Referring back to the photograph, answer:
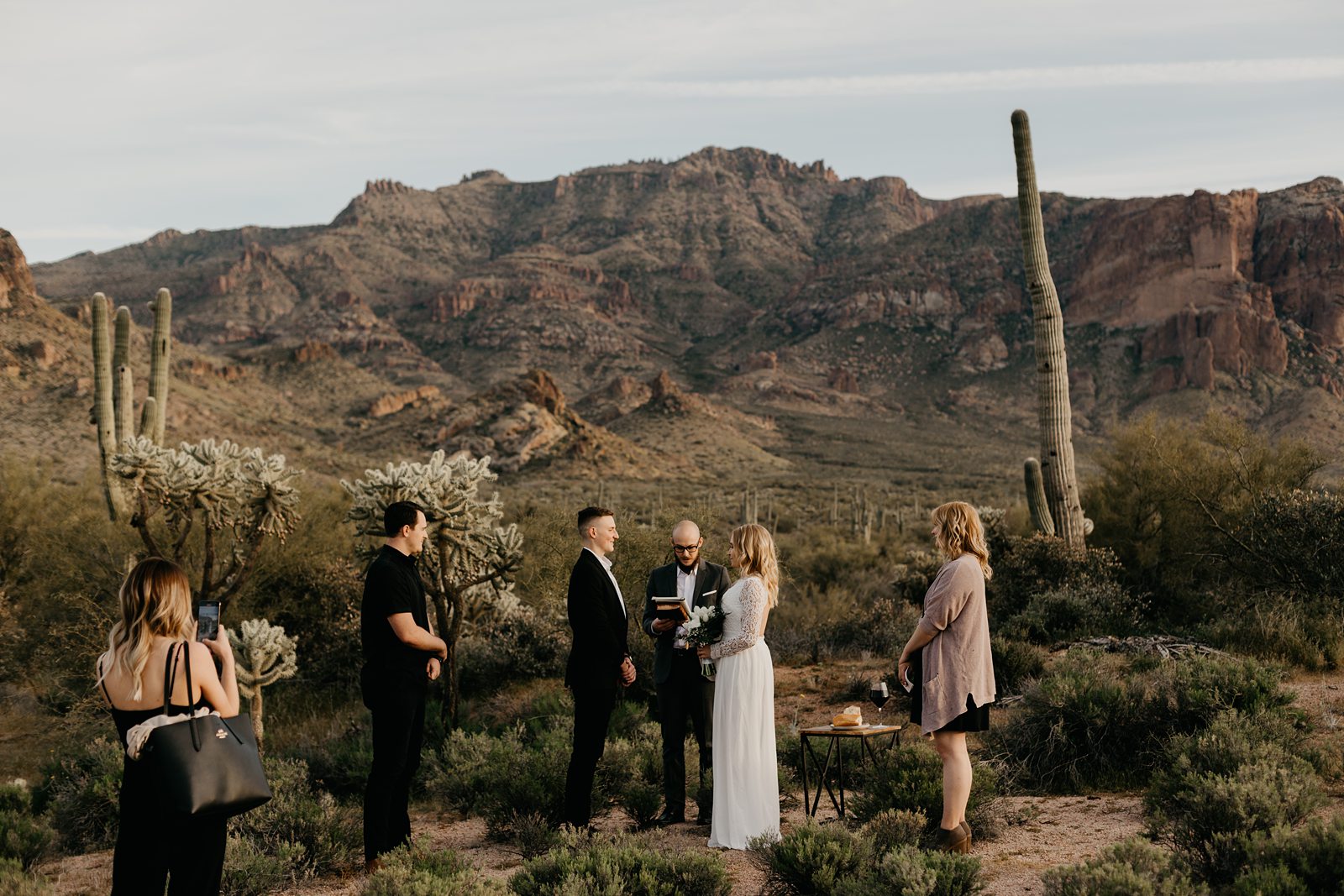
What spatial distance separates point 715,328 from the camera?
426 feet

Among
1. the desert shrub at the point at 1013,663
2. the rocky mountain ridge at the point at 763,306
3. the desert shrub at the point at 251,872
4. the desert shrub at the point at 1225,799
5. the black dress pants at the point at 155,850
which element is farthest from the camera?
the rocky mountain ridge at the point at 763,306

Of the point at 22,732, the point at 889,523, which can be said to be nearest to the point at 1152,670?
the point at 22,732

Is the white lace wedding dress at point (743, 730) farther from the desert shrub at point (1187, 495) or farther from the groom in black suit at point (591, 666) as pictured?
the desert shrub at point (1187, 495)

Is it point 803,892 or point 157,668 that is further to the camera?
point 803,892

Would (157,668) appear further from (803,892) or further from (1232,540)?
(1232,540)

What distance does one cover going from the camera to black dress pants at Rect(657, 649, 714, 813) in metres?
7.04

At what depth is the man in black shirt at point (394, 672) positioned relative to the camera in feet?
19.2

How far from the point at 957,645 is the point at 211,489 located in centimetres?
808

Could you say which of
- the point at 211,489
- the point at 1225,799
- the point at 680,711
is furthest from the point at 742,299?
the point at 1225,799

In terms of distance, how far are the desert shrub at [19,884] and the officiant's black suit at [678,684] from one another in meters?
3.54

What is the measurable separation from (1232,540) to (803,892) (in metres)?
10.8

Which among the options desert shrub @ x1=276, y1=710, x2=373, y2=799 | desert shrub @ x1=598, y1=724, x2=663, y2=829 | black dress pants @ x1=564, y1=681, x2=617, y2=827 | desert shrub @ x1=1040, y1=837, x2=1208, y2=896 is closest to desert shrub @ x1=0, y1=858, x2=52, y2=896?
desert shrub @ x1=276, y1=710, x2=373, y2=799

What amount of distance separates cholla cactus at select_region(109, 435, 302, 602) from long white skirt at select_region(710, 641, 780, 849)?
20.3 ft

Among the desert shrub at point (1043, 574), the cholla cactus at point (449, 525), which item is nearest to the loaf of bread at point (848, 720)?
the cholla cactus at point (449, 525)
